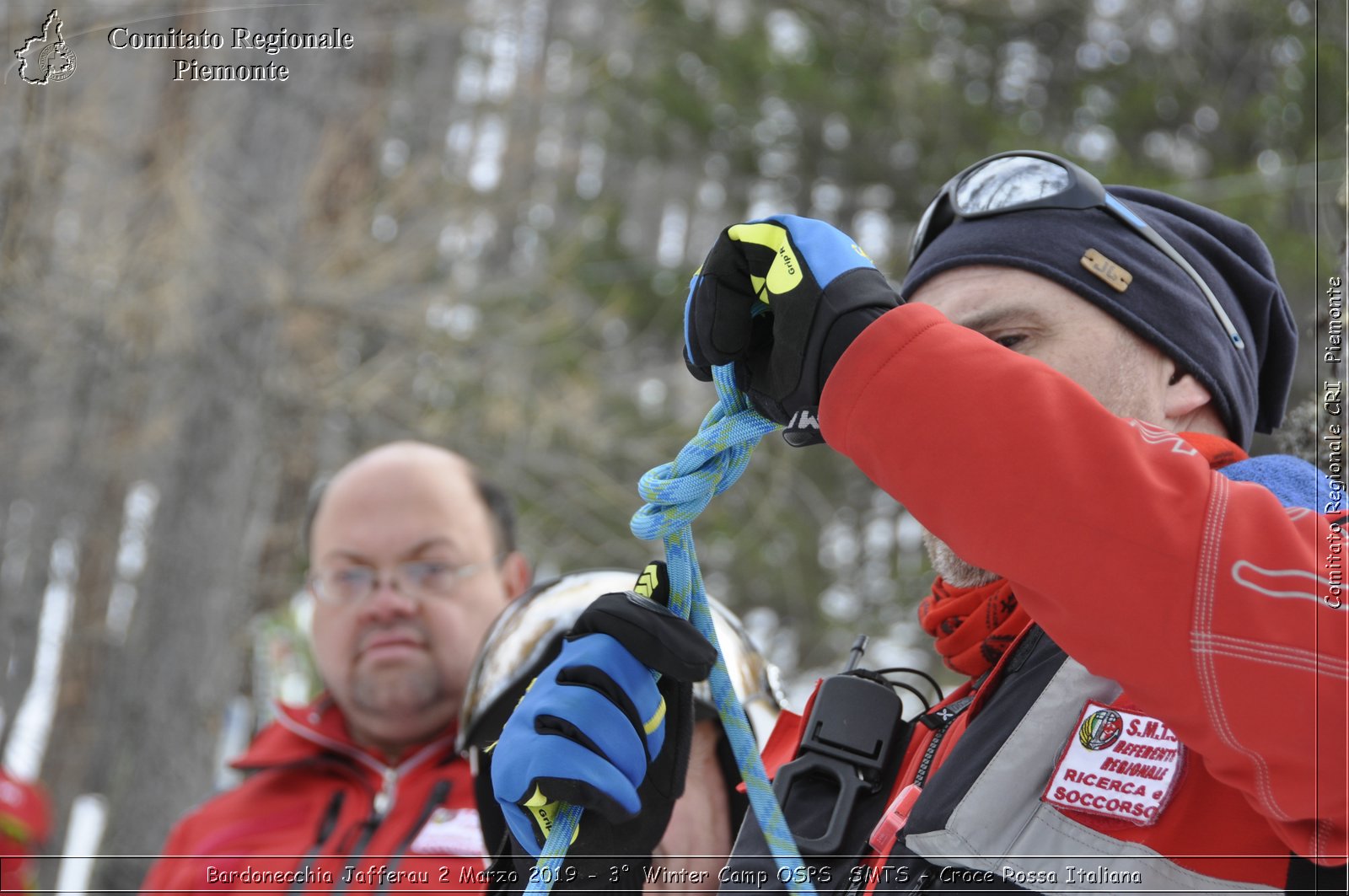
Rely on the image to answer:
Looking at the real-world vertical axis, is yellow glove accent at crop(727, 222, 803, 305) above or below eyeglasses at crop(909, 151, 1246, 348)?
below

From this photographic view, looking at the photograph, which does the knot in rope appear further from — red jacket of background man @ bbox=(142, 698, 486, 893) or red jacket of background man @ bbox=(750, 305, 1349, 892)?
red jacket of background man @ bbox=(142, 698, 486, 893)

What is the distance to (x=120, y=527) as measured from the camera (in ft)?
32.1

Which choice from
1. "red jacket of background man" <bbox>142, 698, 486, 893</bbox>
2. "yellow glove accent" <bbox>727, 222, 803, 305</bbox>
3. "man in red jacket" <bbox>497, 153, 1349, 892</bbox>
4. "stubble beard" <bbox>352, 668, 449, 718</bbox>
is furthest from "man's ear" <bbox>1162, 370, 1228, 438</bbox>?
"stubble beard" <bbox>352, 668, 449, 718</bbox>

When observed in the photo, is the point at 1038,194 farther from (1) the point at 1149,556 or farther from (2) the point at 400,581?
(2) the point at 400,581

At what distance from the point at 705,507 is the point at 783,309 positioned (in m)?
0.34

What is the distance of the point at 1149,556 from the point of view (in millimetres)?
1229

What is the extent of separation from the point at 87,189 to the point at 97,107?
2.18 feet

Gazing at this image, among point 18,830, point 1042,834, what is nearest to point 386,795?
point 1042,834

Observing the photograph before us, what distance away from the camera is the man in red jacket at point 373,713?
3.00 m

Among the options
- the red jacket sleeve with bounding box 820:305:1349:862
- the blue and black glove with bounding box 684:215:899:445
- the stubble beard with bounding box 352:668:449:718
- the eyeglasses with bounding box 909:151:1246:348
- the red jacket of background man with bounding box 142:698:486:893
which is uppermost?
the eyeglasses with bounding box 909:151:1246:348

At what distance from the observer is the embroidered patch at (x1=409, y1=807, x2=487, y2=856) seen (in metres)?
2.84

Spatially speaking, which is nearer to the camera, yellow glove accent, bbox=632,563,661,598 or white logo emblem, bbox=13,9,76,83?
yellow glove accent, bbox=632,563,661,598

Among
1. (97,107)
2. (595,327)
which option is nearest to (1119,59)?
(595,327)

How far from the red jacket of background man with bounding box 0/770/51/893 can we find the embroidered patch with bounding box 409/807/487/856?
2.31 m
